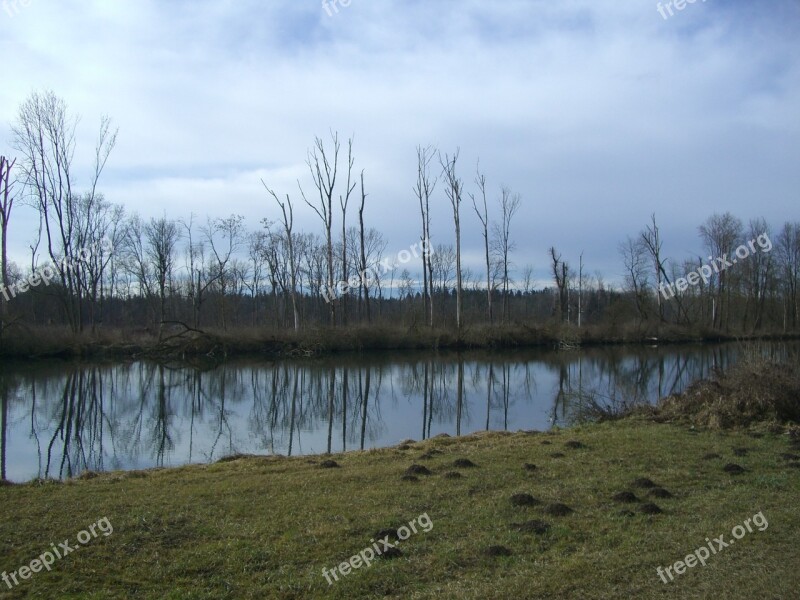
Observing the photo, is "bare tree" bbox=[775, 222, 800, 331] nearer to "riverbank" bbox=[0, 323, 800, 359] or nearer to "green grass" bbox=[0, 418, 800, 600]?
"riverbank" bbox=[0, 323, 800, 359]

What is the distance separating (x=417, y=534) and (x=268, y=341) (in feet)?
108

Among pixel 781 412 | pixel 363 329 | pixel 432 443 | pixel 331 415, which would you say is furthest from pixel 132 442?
pixel 363 329

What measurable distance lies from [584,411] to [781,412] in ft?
12.7

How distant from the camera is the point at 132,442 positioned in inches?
532

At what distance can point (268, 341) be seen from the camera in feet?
124

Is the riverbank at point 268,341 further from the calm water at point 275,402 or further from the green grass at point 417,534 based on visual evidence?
the green grass at point 417,534

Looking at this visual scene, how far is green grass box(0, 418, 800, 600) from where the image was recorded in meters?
4.61

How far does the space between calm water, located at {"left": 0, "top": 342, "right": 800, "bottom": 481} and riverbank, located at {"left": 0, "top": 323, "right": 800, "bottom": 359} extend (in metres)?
2.63

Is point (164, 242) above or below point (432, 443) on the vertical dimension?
above

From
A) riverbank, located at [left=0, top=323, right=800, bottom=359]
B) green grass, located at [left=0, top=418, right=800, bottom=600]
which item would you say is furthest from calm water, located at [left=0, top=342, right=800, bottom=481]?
green grass, located at [left=0, top=418, right=800, bottom=600]

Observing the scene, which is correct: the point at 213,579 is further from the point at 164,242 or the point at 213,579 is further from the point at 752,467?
the point at 164,242

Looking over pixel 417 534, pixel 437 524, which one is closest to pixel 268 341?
pixel 437 524

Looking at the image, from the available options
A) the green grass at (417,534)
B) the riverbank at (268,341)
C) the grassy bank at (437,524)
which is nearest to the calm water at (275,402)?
the riverbank at (268,341)

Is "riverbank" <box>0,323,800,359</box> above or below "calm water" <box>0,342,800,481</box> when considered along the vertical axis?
above
